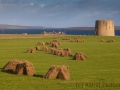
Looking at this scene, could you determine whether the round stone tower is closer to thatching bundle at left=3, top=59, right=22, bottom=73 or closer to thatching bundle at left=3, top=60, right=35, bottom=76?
thatching bundle at left=3, top=59, right=22, bottom=73

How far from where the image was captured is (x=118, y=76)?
2167cm

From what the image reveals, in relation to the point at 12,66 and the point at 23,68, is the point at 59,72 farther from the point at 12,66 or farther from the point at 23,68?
the point at 12,66

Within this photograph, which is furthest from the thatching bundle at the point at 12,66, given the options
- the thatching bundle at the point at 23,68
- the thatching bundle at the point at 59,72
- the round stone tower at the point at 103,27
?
the round stone tower at the point at 103,27

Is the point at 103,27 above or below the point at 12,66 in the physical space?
above

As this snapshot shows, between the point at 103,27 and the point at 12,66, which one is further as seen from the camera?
the point at 103,27

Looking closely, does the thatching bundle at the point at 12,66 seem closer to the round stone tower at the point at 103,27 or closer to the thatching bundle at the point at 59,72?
the thatching bundle at the point at 59,72

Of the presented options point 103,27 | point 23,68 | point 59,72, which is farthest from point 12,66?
point 103,27

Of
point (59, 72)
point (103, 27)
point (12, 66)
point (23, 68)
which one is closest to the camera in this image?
point (59, 72)

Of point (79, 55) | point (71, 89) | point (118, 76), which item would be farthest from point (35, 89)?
point (79, 55)

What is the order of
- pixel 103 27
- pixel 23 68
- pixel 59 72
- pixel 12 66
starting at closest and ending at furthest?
pixel 59 72 < pixel 23 68 < pixel 12 66 < pixel 103 27

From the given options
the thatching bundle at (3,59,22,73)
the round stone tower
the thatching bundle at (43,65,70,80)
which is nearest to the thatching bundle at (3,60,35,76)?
the thatching bundle at (3,59,22,73)

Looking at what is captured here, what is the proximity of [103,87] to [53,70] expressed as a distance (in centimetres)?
356

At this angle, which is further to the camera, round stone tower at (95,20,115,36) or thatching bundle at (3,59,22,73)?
round stone tower at (95,20,115,36)

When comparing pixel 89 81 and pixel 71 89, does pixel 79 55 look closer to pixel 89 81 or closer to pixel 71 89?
pixel 89 81
